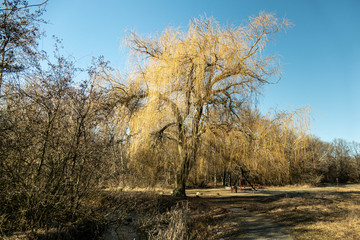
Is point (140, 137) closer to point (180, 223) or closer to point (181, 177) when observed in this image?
point (181, 177)

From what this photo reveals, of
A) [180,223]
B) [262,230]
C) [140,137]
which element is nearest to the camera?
[180,223]

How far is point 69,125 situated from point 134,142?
13.7 ft

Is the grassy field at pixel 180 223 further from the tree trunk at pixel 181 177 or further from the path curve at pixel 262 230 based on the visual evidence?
the tree trunk at pixel 181 177

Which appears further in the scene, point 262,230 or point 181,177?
point 181,177

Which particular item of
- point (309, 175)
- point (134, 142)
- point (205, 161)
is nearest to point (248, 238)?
point (205, 161)

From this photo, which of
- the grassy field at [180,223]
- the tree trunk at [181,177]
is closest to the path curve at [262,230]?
the grassy field at [180,223]


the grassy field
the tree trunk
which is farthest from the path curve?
the tree trunk

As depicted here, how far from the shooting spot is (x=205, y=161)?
9.54 metres

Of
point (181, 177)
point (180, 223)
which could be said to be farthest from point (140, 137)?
point (180, 223)

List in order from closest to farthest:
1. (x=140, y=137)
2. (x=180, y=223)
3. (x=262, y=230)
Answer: (x=180, y=223) → (x=262, y=230) → (x=140, y=137)

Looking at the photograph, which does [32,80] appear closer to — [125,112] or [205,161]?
[125,112]

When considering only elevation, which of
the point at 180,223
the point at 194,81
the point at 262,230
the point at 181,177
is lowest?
the point at 262,230

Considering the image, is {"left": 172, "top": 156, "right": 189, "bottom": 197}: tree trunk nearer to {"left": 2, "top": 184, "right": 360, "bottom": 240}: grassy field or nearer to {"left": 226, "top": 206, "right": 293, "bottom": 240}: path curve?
{"left": 2, "top": 184, "right": 360, "bottom": 240}: grassy field

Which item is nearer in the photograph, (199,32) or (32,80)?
(32,80)
